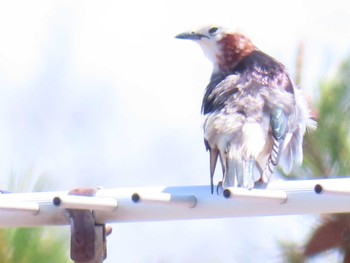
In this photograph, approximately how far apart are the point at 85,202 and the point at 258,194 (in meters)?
0.52

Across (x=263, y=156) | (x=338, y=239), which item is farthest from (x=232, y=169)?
(x=338, y=239)

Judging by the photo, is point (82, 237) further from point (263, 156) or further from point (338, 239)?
point (338, 239)

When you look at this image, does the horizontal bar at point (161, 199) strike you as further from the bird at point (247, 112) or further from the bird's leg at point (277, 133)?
the bird's leg at point (277, 133)

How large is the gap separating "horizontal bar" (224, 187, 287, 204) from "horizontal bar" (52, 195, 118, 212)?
0.38m

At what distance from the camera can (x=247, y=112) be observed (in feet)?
18.3

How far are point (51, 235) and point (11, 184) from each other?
13.2 inches

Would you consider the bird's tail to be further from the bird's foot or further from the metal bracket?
the metal bracket

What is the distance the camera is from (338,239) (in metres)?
7.82

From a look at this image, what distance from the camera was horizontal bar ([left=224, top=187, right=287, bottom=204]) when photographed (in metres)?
4.04

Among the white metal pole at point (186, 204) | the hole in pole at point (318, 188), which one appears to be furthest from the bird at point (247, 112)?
the hole in pole at point (318, 188)

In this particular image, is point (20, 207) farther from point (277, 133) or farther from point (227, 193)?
point (277, 133)

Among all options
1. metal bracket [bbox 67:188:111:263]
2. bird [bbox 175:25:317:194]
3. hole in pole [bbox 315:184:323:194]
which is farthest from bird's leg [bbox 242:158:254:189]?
hole in pole [bbox 315:184:323:194]

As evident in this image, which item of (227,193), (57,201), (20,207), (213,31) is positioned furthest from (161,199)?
(213,31)

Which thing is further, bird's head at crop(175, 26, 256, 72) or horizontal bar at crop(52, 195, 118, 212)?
bird's head at crop(175, 26, 256, 72)
